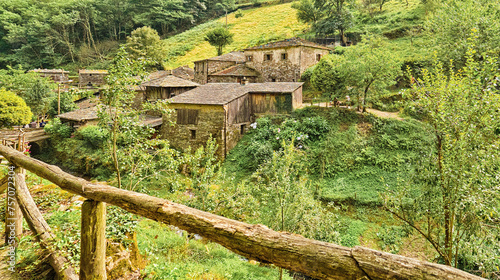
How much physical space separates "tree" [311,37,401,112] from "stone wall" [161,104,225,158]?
8.06 metres

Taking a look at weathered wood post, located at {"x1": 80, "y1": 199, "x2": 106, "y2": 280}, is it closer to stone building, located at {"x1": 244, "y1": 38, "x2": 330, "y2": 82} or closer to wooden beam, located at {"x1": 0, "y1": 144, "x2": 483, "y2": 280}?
wooden beam, located at {"x1": 0, "y1": 144, "x2": 483, "y2": 280}

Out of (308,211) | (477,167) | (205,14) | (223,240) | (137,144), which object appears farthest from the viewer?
(205,14)

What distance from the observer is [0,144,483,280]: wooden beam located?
1.35 metres

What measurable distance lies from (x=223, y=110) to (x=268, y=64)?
1233cm

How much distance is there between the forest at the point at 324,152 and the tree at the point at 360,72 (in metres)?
0.10

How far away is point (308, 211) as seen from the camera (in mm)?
9242

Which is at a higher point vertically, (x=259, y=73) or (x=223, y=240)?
(x=259, y=73)

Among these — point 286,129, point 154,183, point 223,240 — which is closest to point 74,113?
point 154,183

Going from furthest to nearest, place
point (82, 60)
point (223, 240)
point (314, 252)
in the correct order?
1. point (82, 60)
2. point (223, 240)
3. point (314, 252)

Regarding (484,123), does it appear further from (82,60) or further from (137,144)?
(82,60)

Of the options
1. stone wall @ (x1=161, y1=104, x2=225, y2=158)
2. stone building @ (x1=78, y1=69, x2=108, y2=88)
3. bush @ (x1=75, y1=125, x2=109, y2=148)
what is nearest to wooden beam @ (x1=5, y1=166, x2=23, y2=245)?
stone wall @ (x1=161, y1=104, x2=225, y2=158)

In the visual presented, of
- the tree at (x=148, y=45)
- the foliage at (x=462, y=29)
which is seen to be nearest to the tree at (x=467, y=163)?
the foliage at (x=462, y=29)

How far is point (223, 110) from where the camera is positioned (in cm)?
1905

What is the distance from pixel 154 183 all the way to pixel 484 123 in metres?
17.4
